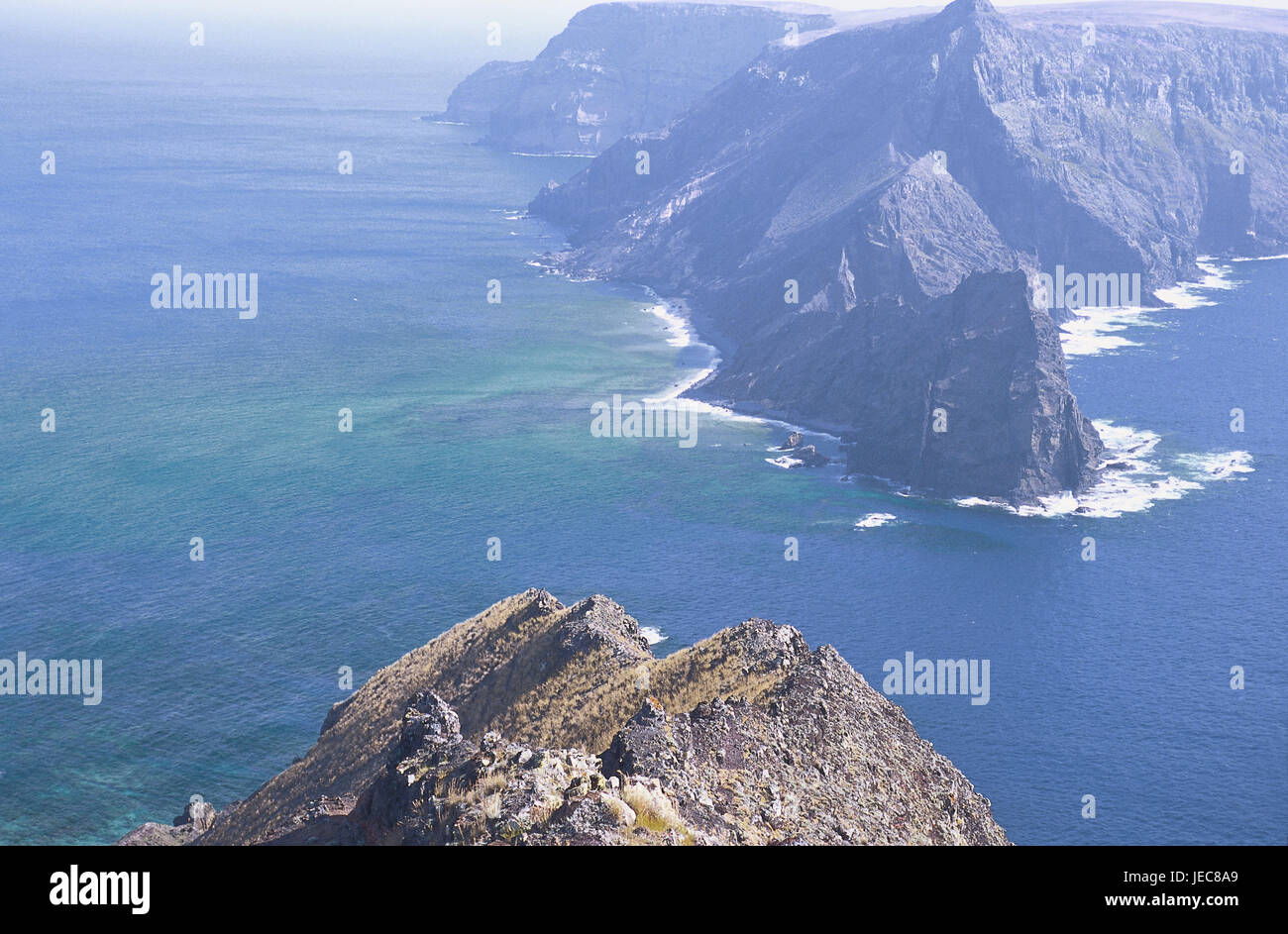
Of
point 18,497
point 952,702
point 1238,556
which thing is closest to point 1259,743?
point 952,702

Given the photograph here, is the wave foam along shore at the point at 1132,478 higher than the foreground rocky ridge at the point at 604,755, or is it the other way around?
the foreground rocky ridge at the point at 604,755

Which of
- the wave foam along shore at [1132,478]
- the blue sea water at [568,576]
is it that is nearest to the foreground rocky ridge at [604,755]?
the blue sea water at [568,576]

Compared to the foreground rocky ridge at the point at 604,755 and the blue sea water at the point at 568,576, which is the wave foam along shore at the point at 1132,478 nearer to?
the blue sea water at the point at 568,576

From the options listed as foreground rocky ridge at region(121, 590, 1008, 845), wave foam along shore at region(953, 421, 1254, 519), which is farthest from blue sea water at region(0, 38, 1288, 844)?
foreground rocky ridge at region(121, 590, 1008, 845)

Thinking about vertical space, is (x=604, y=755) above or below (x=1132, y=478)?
above

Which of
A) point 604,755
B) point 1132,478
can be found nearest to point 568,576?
point 1132,478

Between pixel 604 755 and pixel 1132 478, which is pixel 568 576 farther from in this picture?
pixel 604 755

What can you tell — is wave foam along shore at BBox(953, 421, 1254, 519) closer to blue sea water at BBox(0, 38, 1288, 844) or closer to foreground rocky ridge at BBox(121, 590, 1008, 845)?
blue sea water at BBox(0, 38, 1288, 844)
